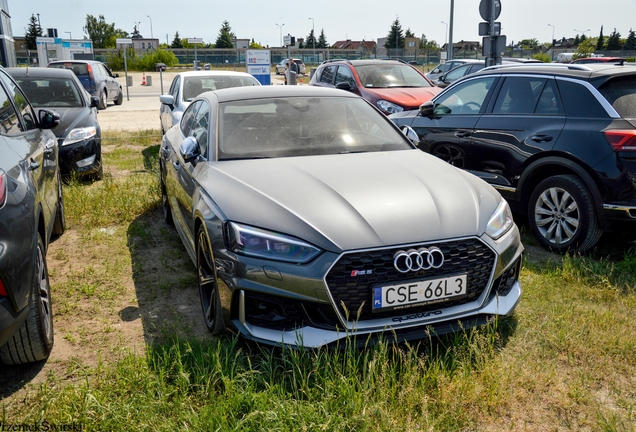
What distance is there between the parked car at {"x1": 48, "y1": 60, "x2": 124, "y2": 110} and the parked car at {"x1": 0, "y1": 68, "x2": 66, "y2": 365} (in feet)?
54.2

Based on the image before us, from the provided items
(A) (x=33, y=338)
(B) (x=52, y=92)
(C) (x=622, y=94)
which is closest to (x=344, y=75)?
(B) (x=52, y=92)

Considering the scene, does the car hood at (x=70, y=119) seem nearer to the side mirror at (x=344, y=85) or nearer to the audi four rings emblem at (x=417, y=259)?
the side mirror at (x=344, y=85)

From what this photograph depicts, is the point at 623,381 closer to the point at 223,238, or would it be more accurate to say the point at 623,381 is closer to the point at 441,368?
the point at 441,368

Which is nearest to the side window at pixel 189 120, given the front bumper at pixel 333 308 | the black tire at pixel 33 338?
the black tire at pixel 33 338

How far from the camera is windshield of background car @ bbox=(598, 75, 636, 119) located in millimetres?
5090

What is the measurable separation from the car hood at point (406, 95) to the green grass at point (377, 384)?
7025 millimetres

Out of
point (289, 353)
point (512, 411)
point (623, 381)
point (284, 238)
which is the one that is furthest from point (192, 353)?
point (623, 381)

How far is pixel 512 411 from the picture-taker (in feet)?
9.74

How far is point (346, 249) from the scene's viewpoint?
3.08m

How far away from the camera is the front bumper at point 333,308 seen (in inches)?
122

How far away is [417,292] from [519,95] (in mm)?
3681

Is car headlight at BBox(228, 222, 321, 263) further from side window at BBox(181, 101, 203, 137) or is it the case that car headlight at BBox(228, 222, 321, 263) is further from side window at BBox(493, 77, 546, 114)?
side window at BBox(493, 77, 546, 114)

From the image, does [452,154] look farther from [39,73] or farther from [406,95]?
[39,73]

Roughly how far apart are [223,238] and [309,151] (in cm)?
125
